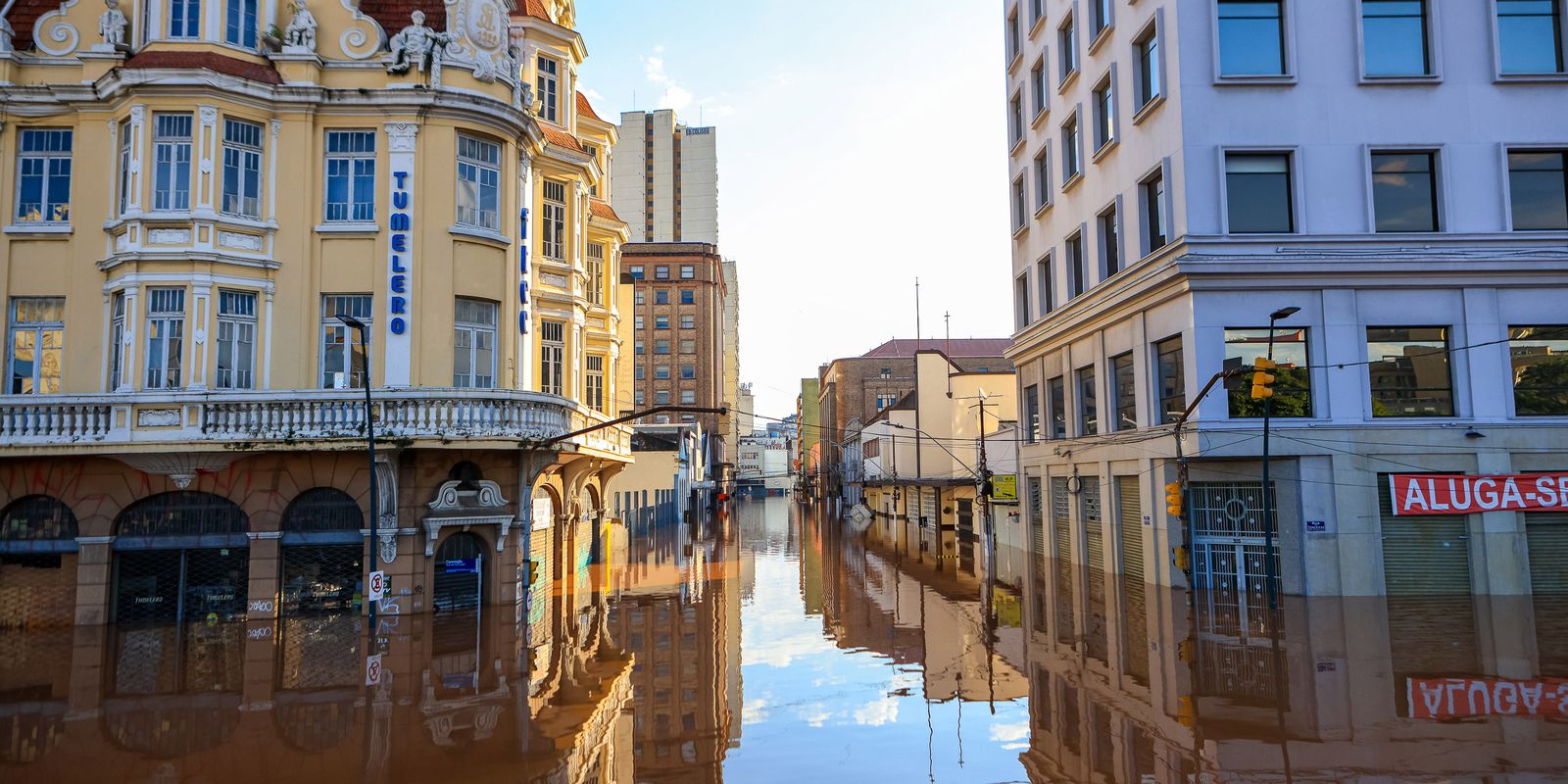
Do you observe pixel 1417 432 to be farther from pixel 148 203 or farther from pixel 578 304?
pixel 148 203

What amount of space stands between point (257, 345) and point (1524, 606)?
2921 cm

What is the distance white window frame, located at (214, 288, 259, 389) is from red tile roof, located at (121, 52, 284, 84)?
4975mm

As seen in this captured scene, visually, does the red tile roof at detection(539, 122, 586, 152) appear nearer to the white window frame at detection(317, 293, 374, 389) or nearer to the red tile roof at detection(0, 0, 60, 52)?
the white window frame at detection(317, 293, 374, 389)

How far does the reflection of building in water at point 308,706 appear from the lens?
11.4 m

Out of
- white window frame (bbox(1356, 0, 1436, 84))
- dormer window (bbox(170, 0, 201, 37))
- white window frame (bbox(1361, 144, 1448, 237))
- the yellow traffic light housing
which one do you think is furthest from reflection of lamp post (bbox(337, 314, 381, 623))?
white window frame (bbox(1356, 0, 1436, 84))

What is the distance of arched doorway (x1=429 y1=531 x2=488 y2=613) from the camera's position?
74.1 feet

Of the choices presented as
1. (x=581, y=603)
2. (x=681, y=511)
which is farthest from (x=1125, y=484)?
(x=681, y=511)

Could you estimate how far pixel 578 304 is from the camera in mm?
27484

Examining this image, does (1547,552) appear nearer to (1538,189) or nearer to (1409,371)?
(1409,371)

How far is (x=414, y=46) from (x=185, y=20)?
5.18m

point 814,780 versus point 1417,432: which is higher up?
point 1417,432

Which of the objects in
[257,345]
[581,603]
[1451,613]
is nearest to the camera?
[1451,613]

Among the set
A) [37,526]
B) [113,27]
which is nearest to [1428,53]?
[113,27]

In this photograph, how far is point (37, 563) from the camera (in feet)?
71.8
